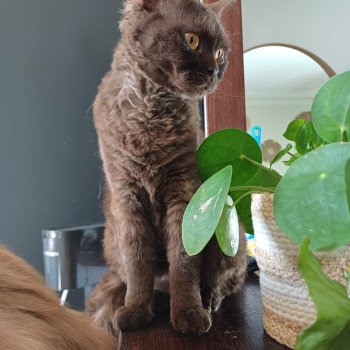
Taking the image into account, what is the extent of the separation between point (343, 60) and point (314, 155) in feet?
4.48

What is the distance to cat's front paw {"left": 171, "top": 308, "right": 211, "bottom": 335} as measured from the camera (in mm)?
697

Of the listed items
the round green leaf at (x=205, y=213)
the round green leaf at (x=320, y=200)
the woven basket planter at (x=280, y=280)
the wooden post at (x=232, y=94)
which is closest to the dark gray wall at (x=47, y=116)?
the wooden post at (x=232, y=94)

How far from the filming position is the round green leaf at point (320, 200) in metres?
0.32

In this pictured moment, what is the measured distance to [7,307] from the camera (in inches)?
20.2

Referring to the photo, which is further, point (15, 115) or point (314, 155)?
point (15, 115)

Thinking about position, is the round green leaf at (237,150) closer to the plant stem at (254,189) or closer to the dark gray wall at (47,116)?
the plant stem at (254,189)

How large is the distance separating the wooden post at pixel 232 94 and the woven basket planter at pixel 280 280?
29.5 inches

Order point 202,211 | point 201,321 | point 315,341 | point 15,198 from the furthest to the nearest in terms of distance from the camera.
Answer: point 15,198 → point 201,321 → point 202,211 → point 315,341

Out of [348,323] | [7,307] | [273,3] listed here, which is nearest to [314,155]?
[348,323]

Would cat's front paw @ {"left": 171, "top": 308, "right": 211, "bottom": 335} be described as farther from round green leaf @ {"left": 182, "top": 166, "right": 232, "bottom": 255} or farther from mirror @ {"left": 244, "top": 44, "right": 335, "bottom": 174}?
mirror @ {"left": 244, "top": 44, "right": 335, "bottom": 174}

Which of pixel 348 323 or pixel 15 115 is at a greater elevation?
pixel 15 115

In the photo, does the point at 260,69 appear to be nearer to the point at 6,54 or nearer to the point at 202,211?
the point at 6,54

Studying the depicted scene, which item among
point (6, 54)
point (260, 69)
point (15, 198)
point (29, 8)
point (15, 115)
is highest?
point (29, 8)

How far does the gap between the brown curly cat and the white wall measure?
2.21 feet
